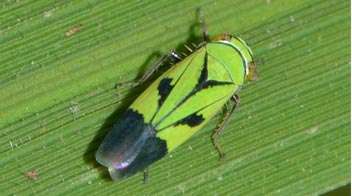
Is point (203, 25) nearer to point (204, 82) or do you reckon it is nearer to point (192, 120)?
point (204, 82)

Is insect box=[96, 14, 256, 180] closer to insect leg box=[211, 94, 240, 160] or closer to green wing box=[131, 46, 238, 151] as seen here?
green wing box=[131, 46, 238, 151]

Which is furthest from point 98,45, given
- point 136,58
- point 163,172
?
point 163,172

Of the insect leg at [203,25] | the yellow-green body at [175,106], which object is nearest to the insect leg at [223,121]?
the yellow-green body at [175,106]

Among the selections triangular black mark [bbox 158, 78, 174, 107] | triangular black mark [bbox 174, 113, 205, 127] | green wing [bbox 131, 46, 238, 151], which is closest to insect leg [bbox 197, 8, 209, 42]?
green wing [bbox 131, 46, 238, 151]

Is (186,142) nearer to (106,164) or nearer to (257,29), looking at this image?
(106,164)

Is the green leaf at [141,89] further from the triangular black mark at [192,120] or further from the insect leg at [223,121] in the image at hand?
the triangular black mark at [192,120]

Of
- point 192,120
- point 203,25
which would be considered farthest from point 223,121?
point 203,25
